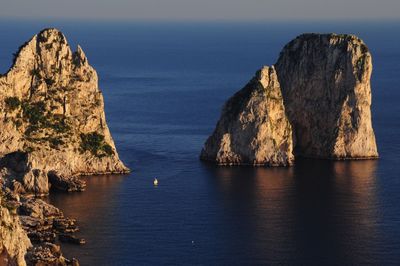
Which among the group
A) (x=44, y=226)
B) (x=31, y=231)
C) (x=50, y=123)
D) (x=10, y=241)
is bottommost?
(x=31, y=231)

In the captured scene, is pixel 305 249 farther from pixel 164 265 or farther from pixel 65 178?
pixel 65 178

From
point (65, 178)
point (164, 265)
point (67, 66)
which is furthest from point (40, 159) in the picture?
point (164, 265)

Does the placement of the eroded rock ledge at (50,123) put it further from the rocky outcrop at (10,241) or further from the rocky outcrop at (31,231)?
the rocky outcrop at (10,241)

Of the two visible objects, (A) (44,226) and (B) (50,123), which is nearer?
(A) (44,226)

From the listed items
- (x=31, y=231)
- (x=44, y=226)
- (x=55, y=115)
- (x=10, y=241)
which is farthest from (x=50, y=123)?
(x=10, y=241)

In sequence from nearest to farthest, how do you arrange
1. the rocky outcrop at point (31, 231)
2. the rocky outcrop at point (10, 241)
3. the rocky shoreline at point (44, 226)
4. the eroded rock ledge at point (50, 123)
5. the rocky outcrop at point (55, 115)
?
the rocky outcrop at point (10, 241) < the rocky outcrop at point (31, 231) < the rocky shoreline at point (44, 226) < the eroded rock ledge at point (50, 123) < the rocky outcrop at point (55, 115)

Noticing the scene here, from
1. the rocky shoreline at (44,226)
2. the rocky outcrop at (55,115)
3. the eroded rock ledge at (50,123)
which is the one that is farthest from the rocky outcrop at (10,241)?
the rocky outcrop at (55,115)

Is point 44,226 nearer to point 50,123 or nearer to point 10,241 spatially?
point 10,241

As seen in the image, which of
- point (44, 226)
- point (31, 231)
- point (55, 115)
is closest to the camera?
point (31, 231)
